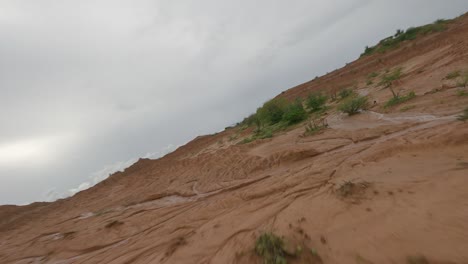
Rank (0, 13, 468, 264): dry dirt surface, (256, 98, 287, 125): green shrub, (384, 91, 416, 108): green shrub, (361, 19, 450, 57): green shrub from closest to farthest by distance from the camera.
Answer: (0, 13, 468, 264): dry dirt surface < (384, 91, 416, 108): green shrub < (256, 98, 287, 125): green shrub < (361, 19, 450, 57): green shrub

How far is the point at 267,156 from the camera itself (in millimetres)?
8094

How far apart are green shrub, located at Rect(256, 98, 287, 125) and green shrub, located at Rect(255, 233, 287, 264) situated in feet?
40.7

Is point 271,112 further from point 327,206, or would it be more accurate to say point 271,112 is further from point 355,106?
point 327,206

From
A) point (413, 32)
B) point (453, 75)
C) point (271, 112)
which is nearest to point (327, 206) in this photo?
point (453, 75)

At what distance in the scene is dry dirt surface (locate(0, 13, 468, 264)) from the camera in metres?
2.76

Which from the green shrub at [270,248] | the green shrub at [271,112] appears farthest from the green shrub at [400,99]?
the green shrub at [270,248]

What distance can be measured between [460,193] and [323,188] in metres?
1.91

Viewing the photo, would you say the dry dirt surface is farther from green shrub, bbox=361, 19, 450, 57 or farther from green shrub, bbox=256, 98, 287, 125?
green shrub, bbox=361, 19, 450, 57

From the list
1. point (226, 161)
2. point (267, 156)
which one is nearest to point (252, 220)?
point (267, 156)

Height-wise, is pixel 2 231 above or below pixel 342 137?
above

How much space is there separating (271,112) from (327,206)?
39.6 feet

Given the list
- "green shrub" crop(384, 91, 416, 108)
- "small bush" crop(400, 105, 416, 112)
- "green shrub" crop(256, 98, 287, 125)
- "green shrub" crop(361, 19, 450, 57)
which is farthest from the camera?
"green shrub" crop(361, 19, 450, 57)

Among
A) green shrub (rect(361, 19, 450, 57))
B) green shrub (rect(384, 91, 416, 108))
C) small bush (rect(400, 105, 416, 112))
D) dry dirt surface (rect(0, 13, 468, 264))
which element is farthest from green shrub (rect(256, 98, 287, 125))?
green shrub (rect(361, 19, 450, 57))

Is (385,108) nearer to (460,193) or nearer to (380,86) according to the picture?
(380,86)
